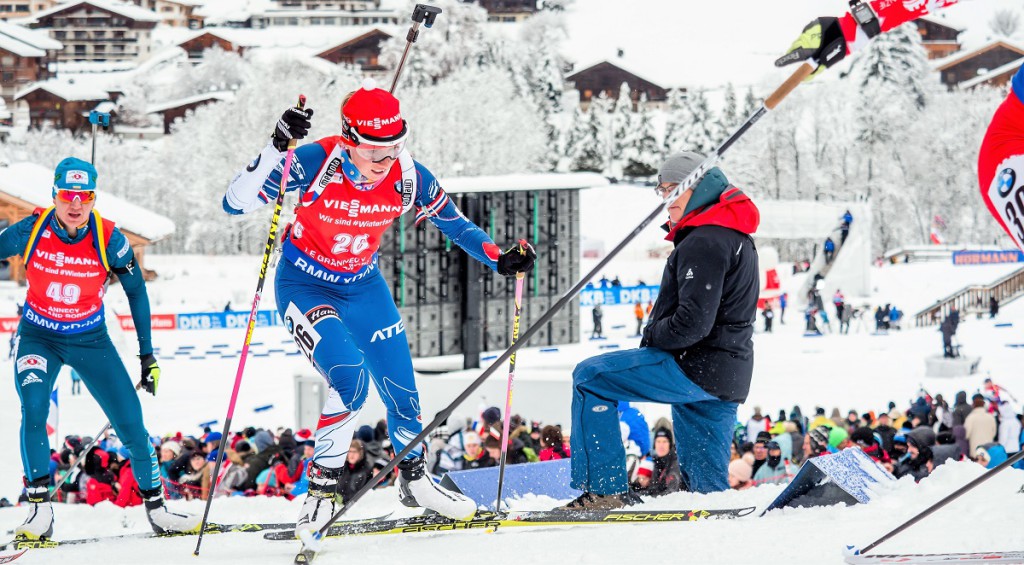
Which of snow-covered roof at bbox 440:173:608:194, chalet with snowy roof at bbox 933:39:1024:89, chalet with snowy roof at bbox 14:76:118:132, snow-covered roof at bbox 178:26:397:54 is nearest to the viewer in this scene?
snow-covered roof at bbox 440:173:608:194

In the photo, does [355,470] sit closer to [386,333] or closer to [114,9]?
[386,333]

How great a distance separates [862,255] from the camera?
3600 centimetres

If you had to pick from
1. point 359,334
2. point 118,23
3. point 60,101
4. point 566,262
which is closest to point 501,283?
point 566,262

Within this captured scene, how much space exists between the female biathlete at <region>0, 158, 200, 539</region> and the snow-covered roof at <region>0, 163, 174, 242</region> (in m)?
30.7

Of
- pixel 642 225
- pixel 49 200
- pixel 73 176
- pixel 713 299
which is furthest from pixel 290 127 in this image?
pixel 49 200

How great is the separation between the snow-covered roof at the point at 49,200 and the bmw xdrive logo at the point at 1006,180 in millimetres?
33705

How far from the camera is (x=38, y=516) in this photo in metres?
5.30

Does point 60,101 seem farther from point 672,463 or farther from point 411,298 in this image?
point 672,463

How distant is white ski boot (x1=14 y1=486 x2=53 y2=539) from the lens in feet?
17.3

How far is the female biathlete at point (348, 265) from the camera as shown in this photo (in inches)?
180

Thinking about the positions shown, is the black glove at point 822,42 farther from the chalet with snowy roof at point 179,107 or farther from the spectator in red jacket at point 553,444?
the chalet with snowy roof at point 179,107

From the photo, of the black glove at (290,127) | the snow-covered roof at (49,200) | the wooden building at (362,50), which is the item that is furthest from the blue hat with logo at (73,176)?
the wooden building at (362,50)

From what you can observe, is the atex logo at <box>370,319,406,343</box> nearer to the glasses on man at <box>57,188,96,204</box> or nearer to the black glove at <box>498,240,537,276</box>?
the black glove at <box>498,240,537,276</box>

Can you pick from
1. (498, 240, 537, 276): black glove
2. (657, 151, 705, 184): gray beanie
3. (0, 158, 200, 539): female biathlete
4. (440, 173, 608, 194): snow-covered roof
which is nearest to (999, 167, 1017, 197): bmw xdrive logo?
(657, 151, 705, 184): gray beanie
